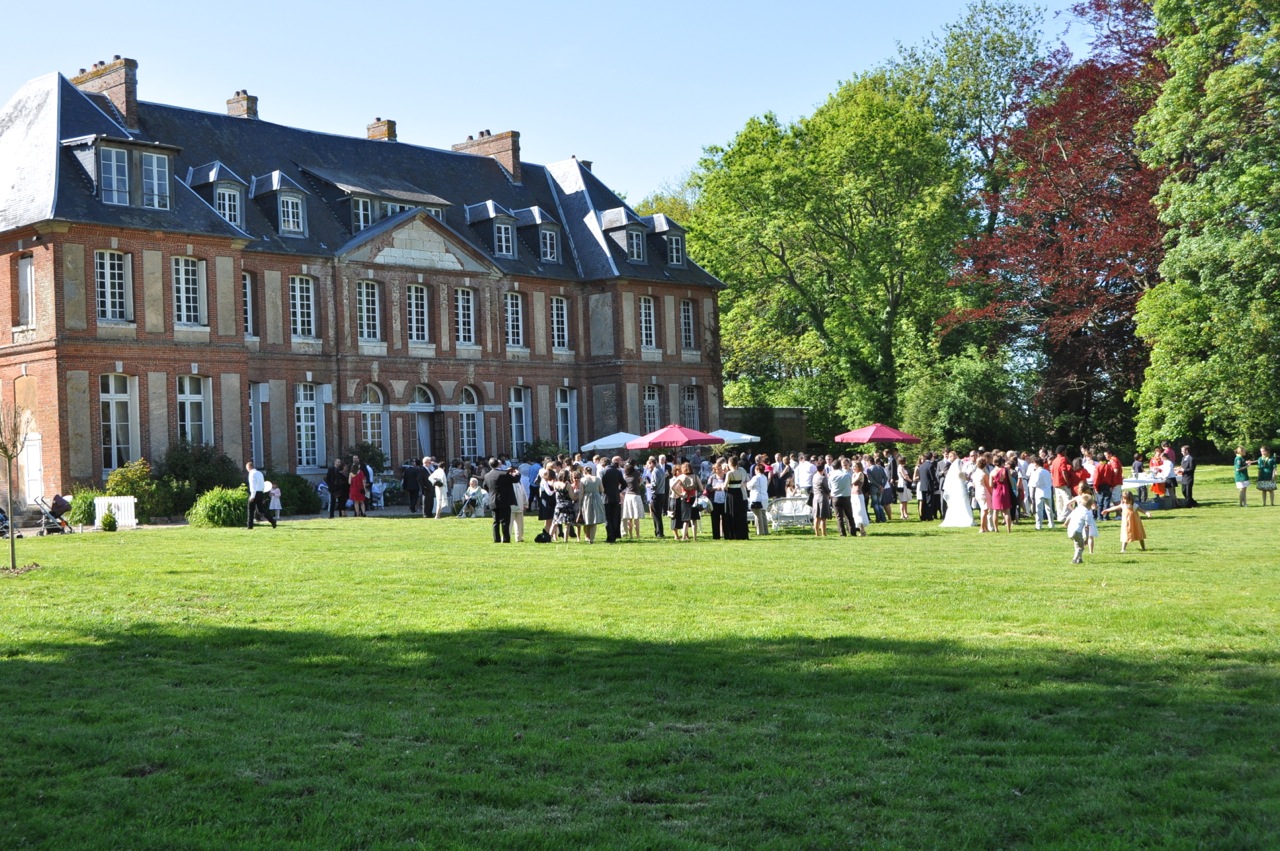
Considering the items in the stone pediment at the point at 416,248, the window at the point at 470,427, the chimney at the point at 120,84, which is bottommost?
the window at the point at 470,427

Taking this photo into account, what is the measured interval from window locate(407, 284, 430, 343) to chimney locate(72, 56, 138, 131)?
8439mm

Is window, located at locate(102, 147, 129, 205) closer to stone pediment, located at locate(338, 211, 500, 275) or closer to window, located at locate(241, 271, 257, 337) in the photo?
window, located at locate(241, 271, 257, 337)

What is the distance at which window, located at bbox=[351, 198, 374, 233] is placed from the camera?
122 ft

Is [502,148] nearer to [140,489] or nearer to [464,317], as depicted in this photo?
[464,317]

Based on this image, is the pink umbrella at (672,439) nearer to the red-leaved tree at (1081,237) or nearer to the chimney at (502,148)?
the red-leaved tree at (1081,237)

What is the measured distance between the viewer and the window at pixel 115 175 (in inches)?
1209

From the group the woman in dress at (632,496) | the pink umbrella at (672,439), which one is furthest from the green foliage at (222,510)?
the pink umbrella at (672,439)

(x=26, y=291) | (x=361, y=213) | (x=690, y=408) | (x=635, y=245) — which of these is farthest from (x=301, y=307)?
(x=690, y=408)

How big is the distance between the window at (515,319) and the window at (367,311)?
4.60m

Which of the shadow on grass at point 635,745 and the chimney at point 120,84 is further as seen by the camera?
the chimney at point 120,84

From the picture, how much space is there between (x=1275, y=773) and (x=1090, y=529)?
413 inches

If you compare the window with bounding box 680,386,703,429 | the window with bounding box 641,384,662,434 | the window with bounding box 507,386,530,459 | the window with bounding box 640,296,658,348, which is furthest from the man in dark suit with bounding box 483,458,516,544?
the window with bounding box 680,386,703,429

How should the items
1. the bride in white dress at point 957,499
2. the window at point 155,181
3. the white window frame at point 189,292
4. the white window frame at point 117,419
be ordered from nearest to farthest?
the bride in white dress at point 957,499 < the white window frame at point 117,419 < the window at point 155,181 < the white window frame at point 189,292

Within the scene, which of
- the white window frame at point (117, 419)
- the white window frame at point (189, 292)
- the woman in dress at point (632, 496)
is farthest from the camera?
the white window frame at point (189, 292)
